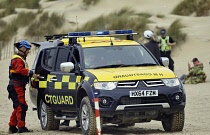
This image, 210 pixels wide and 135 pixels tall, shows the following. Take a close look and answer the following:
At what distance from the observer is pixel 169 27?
34.3 metres

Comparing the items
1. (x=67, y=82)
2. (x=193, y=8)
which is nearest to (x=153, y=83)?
(x=67, y=82)

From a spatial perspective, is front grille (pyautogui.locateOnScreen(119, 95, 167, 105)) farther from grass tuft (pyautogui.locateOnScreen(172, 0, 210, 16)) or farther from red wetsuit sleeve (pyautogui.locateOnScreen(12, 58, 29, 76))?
grass tuft (pyautogui.locateOnScreen(172, 0, 210, 16))

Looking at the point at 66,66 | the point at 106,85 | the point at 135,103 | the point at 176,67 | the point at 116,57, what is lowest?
the point at 135,103

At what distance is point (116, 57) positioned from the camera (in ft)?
43.4

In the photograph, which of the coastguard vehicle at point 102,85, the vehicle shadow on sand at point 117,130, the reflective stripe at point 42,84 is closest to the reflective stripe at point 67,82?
the coastguard vehicle at point 102,85

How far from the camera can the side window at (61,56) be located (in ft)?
45.0

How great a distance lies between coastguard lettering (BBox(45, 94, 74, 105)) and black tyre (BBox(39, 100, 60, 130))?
24 centimetres

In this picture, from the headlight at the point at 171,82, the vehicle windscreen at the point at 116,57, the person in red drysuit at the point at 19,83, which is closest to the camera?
the headlight at the point at 171,82

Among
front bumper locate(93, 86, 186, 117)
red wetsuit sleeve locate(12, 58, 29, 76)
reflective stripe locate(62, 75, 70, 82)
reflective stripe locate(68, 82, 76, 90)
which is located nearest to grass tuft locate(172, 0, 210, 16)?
red wetsuit sleeve locate(12, 58, 29, 76)

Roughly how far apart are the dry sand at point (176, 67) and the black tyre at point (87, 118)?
877mm

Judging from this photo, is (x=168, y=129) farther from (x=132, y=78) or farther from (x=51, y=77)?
(x=51, y=77)

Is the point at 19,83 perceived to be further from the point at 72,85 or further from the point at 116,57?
the point at 116,57

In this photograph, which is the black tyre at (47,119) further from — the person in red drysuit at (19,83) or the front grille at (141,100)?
the front grille at (141,100)

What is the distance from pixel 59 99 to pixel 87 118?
124 cm
